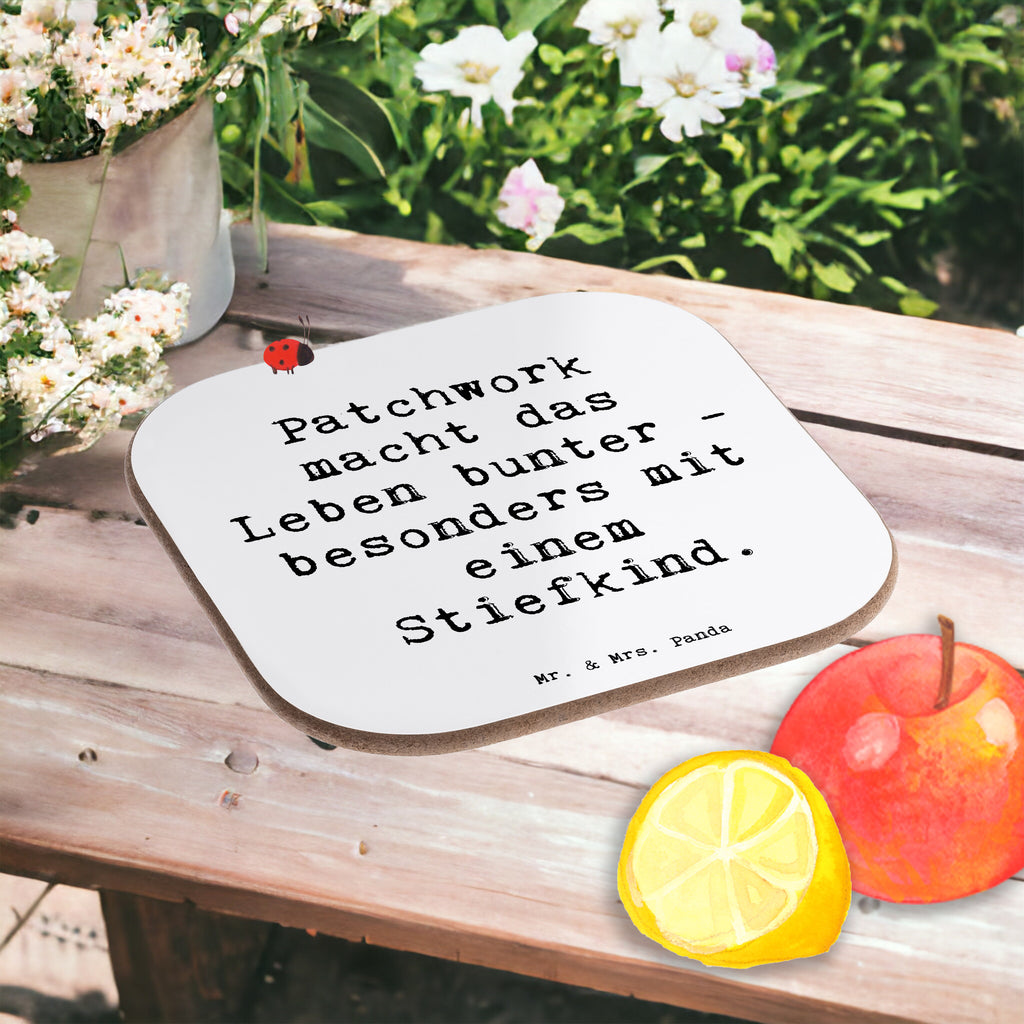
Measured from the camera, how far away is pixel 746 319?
108cm

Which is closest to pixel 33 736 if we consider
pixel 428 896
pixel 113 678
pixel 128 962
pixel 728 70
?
pixel 113 678

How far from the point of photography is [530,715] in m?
0.71

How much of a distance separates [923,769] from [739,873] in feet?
0.43

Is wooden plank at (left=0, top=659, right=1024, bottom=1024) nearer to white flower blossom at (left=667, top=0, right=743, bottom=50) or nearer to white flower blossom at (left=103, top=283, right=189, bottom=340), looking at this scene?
white flower blossom at (left=103, top=283, right=189, bottom=340)

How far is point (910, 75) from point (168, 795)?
1.41m

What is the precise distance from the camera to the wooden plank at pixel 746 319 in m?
1.01

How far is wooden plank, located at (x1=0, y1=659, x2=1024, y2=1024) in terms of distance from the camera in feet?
2.13

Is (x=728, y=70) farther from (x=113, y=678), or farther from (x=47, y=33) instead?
(x=113, y=678)

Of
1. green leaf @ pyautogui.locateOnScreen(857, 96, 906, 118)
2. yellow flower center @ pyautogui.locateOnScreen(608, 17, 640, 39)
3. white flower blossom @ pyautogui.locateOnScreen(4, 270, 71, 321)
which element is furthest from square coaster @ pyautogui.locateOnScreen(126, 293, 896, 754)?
green leaf @ pyautogui.locateOnScreen(857, 96, 906, 118)

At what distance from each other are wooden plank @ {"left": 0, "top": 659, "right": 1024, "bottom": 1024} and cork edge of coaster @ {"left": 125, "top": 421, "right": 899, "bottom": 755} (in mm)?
17

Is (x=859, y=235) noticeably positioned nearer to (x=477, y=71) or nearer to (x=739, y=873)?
(x=477, y=71)

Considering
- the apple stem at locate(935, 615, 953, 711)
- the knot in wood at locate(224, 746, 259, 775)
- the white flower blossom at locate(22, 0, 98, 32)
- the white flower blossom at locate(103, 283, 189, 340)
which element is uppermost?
the white flower blossom at locate(22, 0, 98, 32)

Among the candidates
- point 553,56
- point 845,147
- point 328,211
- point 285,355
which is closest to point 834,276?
point 845,147

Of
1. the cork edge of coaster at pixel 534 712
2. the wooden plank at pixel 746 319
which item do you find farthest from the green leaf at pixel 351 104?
the cork edge of coaster at pixel 534 712
